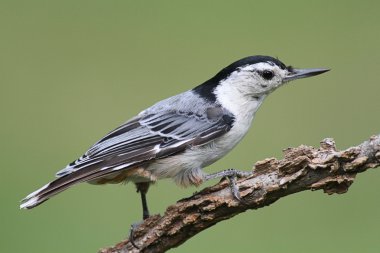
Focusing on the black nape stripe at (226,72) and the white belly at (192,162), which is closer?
the white belly at (192,162)

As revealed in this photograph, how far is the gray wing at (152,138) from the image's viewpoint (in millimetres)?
3953

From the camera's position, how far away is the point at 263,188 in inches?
133

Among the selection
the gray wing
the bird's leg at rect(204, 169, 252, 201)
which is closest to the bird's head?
the gray wing

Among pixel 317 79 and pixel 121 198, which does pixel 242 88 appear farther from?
pixel 317 79

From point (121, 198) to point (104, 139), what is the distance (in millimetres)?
2443

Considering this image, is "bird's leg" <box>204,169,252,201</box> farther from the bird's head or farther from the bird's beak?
the bird's beak

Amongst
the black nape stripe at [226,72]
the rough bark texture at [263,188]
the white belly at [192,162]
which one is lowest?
the rough bark texture at [263,188]

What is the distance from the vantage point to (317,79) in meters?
7.97

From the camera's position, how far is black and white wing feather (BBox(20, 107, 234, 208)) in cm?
384

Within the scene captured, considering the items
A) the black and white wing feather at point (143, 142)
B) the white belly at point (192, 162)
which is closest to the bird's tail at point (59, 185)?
the black and white wing feather at point (143, 142)

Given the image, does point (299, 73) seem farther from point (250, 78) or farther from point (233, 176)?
point (233, 176)

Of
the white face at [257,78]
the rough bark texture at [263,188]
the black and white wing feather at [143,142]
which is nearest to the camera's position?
the rough bark texture at [263,188]

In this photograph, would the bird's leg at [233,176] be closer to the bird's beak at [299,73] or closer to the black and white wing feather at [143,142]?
the black and white wing feather at [143,142]

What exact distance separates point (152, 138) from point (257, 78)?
68 centimetres
